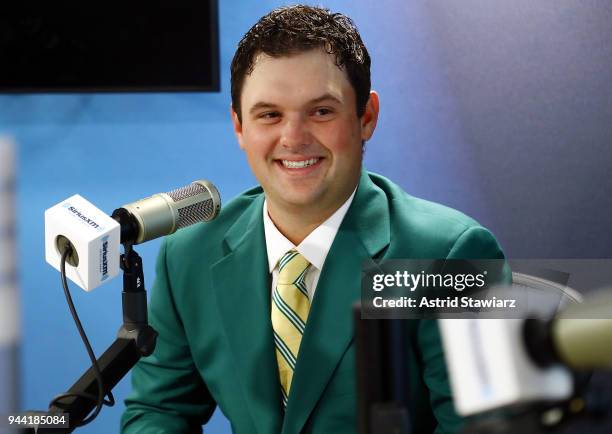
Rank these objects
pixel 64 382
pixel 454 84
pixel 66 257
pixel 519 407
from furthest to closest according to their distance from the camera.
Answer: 1. pixel 64 382
2. pixel 454 84
3. pixel 66 257
4. pixel 519 407

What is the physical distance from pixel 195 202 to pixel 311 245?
0.26 metres

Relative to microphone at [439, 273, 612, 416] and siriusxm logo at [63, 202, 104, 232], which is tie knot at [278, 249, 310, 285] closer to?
siriusxm logo at [63, 202, 104, 232]

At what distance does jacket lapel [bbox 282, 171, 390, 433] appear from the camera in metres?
1.14

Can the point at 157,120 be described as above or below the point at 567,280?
above

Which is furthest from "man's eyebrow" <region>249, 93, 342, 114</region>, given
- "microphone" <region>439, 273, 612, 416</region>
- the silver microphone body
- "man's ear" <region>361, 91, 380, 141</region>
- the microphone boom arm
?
"microphone" <region>439, 273, 612, 416</region>

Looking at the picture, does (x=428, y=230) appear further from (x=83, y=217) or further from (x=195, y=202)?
(x=83, y=217)

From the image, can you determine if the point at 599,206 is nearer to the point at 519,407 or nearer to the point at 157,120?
the point at 157,120

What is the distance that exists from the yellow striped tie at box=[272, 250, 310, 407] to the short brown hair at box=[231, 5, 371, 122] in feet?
1.01

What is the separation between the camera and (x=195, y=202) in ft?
3.46

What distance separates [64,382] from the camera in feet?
7.95

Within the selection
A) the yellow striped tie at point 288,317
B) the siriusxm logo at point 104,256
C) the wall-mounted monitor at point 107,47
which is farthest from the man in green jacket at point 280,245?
the wall-mounted monitor at point 107,47

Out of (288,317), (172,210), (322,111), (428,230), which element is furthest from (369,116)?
(172,210)

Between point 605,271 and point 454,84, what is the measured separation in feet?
2.18

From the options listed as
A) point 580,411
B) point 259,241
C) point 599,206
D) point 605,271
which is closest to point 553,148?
point 599,206
